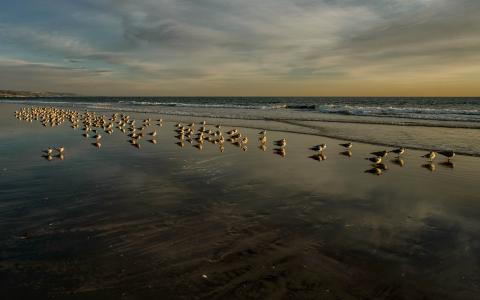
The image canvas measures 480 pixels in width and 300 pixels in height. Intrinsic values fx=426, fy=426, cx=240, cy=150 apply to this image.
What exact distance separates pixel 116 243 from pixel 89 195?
382 cm

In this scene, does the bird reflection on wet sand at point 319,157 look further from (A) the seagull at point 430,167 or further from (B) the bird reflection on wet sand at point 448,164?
(B) the bird reflection on wet sand at point 448,164

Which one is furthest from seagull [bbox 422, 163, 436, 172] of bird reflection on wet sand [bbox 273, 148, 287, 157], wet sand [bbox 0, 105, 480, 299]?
bird reflection on wet sand [bbox 273, 148, 287, 157]

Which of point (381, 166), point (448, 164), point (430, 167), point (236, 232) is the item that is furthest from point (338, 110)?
point (236, 232)

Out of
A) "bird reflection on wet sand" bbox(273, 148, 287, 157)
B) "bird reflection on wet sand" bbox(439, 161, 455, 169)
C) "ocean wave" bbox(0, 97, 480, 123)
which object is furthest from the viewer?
"ocean wave" bbox(0, 97, 480, 123)

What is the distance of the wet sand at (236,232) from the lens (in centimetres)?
633

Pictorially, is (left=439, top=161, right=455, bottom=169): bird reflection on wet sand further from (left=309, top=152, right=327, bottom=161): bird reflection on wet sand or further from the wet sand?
(left=309, top=152, right=327, bottom=161): bird reflection on wet sand

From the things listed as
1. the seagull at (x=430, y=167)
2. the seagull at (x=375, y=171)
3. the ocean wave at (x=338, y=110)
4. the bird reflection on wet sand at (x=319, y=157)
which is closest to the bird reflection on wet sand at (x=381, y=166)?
the seagull at (x=375, y=171)

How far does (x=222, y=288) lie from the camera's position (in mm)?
6199

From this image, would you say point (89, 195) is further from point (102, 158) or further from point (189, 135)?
point (189, 135)

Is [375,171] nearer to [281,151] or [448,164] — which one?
[448,164]

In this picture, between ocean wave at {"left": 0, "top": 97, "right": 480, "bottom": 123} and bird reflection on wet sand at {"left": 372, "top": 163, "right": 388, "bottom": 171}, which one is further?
ocean wave at {"left": 0, "top": 97, "right": 480, "bottom": 123}

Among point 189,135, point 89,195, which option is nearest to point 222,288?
point 89,195

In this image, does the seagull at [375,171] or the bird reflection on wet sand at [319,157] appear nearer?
the seagull at [375,171]

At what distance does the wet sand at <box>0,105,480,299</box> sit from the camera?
6.33 meters
